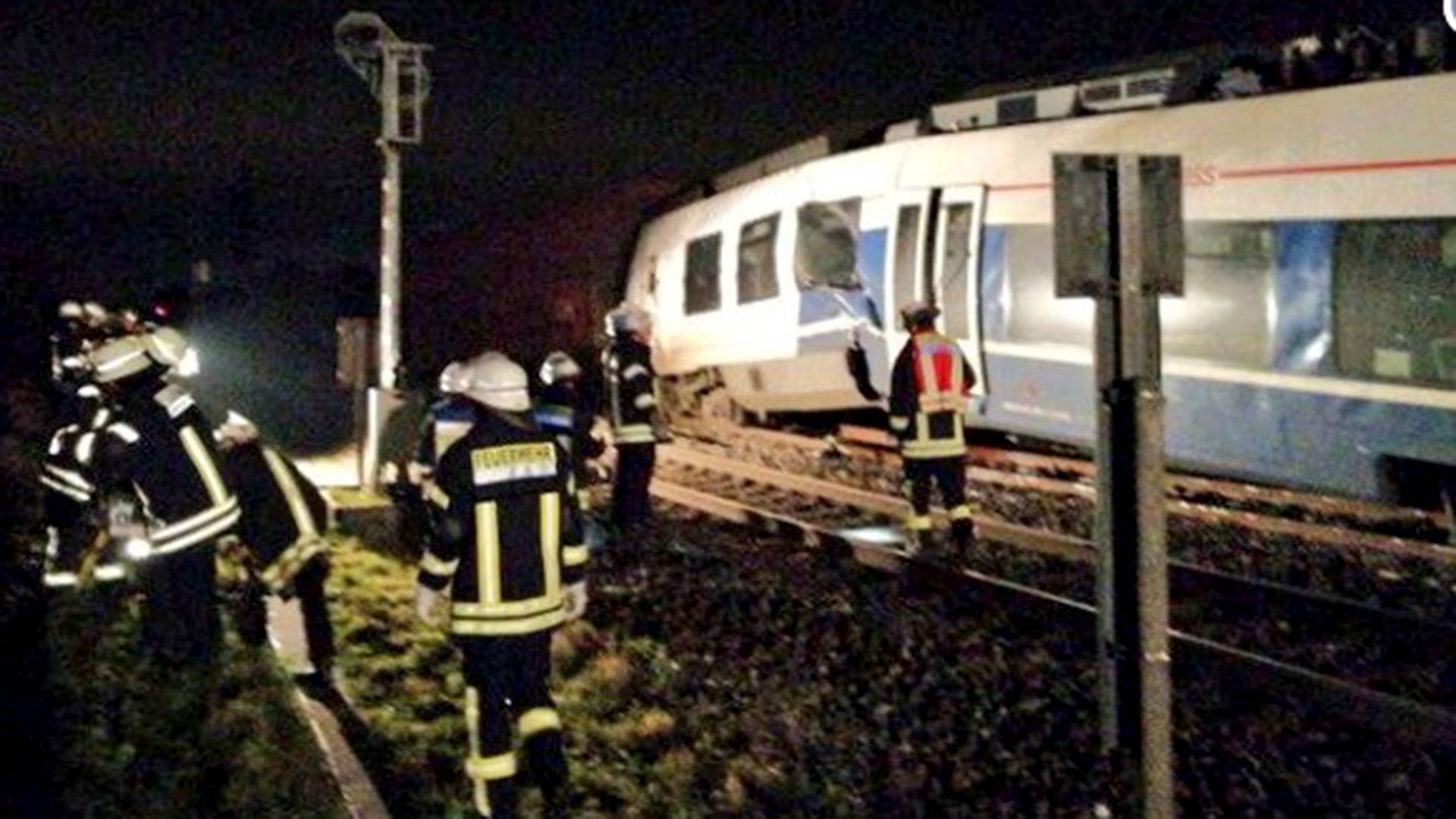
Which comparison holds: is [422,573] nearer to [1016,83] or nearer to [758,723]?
[758,723]

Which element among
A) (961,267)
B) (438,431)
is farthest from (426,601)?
(961,267)

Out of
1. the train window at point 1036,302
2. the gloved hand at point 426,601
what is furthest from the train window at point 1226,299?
the gloved hand at point 426,601

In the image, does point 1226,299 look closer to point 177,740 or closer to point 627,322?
point 627,322

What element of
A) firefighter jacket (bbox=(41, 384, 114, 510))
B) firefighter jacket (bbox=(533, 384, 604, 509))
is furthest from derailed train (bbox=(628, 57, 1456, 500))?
firefighter jacket (bbox=(41, 384, 114, 510))

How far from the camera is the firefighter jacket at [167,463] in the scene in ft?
23.7

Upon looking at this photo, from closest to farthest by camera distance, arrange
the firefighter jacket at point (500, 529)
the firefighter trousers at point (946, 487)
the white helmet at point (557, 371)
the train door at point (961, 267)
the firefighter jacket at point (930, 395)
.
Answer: the firefighter jacket at point (500, 529), the firefighter jacket at point (930, 395), the firefighter trousers at point (946, 487), the white helmet at point (557, 371), the train door at point (961, 267)

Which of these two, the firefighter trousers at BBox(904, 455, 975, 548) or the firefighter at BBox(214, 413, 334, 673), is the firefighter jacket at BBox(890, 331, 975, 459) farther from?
the firefighter at BBox(214, 413, 334, 673)

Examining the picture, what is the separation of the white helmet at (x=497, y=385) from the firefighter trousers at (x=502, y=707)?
2.64 feet

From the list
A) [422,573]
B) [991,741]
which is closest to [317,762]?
[422,573]

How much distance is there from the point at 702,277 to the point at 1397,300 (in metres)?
10.6

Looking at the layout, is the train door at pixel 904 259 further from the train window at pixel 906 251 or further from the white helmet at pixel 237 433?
the white helmet at pixel 237 433

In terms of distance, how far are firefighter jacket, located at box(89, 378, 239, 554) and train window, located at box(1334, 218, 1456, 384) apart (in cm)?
726

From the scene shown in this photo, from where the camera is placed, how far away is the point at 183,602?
25.8ft

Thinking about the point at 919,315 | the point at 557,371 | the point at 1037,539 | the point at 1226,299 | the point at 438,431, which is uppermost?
the point at 1226,299
